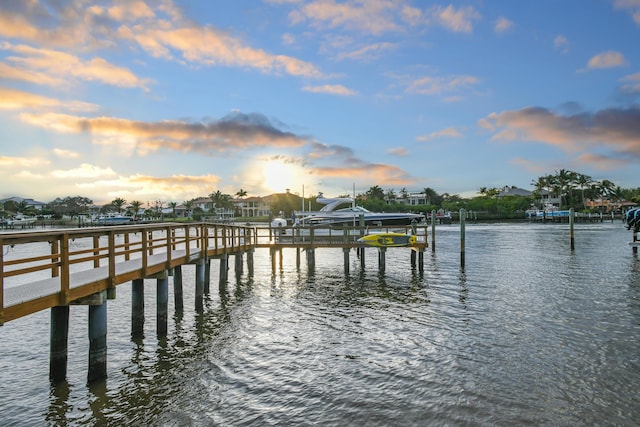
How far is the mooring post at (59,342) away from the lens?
28.8 ft

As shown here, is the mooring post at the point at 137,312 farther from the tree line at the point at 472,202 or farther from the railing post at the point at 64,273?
the tree line at the point at 472,202

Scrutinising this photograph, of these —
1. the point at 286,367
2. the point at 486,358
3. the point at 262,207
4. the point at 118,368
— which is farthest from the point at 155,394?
the point at 262,207

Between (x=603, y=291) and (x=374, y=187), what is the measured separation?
14751 cm

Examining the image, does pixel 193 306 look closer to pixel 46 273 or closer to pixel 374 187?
pixel 46 273

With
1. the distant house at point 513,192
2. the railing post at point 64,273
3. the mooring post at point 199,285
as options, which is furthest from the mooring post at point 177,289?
the distant house at point 513,192

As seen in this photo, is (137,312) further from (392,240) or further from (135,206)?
(135,206)

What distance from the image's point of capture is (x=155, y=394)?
8.61m

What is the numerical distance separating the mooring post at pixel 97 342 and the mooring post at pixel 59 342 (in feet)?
1.60

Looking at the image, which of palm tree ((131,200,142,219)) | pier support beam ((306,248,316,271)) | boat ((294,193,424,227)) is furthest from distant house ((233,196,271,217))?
pier support beam ((306,248,316,271))

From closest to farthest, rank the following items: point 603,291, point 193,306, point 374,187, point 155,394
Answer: point 155,394 → point 193,306 → point 603,291 → point 374,187

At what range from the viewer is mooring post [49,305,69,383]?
28.8ft

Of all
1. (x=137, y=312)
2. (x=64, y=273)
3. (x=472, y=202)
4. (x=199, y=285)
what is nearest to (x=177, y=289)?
(x=199, y=285)

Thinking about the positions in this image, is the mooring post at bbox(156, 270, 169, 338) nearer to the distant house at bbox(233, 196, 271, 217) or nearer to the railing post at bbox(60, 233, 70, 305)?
the railing post at bbox(60, 233, 70, 305)

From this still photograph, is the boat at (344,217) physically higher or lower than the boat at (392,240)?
higher
